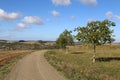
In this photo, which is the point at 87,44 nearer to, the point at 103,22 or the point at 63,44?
the point at 103,22

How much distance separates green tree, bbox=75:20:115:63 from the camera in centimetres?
4297

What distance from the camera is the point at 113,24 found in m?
43.2

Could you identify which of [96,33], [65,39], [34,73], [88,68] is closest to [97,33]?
[96,33]

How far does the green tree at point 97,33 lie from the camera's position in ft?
141

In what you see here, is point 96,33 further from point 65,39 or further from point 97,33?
point 65,39

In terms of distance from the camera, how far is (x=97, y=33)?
4284cm

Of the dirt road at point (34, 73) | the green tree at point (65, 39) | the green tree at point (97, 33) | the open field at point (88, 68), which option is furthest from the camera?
the green tree at point (65, 39)

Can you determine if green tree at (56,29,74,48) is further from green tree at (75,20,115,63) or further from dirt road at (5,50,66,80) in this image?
dirt road at (5,50,66,80)

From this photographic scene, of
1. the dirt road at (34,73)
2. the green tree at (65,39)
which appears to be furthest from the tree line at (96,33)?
the green tree at (65,39)

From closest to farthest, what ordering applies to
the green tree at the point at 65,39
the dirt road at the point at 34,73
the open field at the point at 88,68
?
the dirt road at the point at 34,73, the open field at the point at 88,68, the green tree at the point at 65,39

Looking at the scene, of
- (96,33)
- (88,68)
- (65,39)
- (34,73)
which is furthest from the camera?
(65,39)

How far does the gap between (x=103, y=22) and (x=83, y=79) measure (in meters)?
25.5

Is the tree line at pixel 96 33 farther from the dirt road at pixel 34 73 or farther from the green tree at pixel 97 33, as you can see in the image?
the dirt road at pixel 34 73

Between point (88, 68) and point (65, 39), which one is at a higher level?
point (65, 39)
